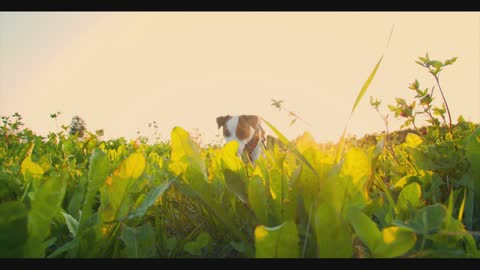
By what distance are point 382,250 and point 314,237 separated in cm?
17

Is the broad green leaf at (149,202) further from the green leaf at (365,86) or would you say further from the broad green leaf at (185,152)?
the green leaf at (365,86)

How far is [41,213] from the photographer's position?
780mm

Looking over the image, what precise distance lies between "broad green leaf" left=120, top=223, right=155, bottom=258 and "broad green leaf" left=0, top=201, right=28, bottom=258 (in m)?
0.21

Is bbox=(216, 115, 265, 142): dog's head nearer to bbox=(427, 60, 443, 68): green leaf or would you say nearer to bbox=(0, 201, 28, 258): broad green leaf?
bbox=(427, 60, 443, 68): green leaf

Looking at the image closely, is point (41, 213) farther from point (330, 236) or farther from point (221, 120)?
point (221, 120)

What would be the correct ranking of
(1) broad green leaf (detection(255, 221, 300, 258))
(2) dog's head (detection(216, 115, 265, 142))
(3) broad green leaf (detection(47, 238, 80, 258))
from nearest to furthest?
1. (1) broad green leaf (detection(255, 221, 300, 258))
2. (3) broad green leaf (detection(47, 238, 80, 258))
3. (2) dog's head (detection(216, 115, 265, 142))

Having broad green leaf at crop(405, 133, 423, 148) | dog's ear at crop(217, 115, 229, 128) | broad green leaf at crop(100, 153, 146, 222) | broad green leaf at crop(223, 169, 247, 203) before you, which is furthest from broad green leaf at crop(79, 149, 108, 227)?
dog's ear at crop(217, 115, 229, 128)

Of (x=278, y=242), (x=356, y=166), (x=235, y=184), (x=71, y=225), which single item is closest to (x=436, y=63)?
(x=356, y=166)

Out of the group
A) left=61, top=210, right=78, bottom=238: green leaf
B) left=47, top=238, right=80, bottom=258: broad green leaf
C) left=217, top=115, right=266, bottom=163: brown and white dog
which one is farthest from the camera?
left=217, top=115, right=266, bottom=163: brown and white dog

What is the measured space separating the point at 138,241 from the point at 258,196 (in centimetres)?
32

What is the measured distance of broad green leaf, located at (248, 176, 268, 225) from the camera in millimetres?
968

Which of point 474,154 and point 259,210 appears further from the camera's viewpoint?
point 474,154
